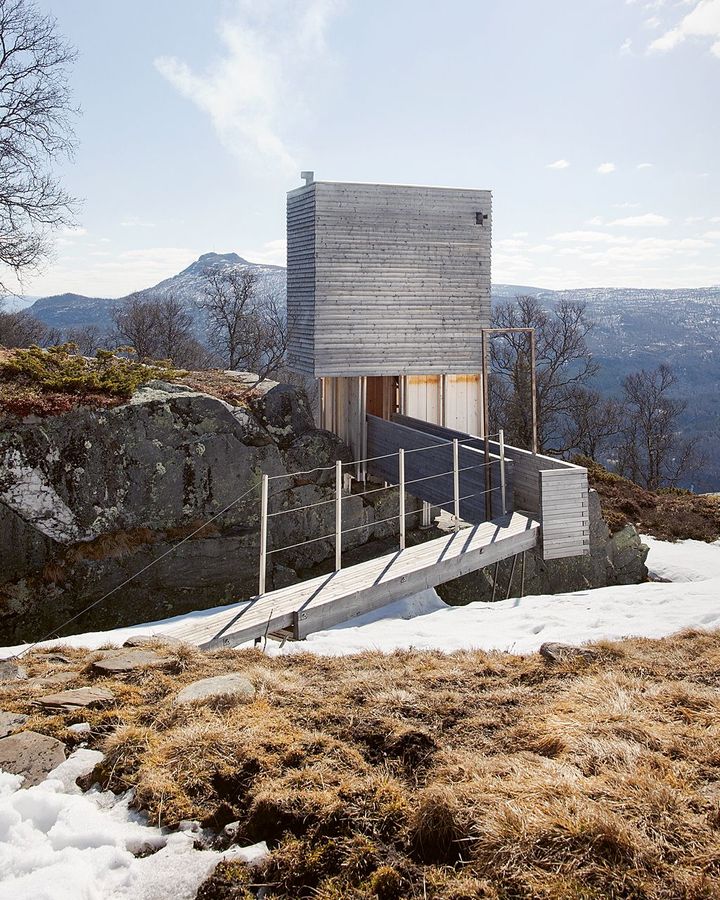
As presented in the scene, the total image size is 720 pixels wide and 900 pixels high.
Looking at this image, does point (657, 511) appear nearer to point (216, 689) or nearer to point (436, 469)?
point (436, 469)

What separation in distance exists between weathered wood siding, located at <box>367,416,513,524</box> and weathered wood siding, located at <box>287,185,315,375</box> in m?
2.45

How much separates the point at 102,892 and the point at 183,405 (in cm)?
1311

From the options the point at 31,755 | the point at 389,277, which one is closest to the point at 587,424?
the point at 389,277

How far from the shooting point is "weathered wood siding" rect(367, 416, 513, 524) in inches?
555

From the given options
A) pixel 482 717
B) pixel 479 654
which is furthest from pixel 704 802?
pixel 479 654

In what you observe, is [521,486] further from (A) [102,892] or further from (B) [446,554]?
(A) [102,892]

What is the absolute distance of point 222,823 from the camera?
4.31 m

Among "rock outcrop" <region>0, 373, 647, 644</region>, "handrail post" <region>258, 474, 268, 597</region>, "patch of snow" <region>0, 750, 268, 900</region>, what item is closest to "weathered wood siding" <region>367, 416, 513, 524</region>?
"rock outcrop" <region>0, 373, 647, 644</region>

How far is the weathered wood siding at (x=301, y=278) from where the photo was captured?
701 inches

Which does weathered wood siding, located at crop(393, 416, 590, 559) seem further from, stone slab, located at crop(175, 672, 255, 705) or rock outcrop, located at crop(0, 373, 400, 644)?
stone slab, located at crop(175, 672, 255, 705)

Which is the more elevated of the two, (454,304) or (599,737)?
(454,304)

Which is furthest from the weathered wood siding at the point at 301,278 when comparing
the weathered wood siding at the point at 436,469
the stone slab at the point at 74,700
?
the stone slab at the point at 74,700

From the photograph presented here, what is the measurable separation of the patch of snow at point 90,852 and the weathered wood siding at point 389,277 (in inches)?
544

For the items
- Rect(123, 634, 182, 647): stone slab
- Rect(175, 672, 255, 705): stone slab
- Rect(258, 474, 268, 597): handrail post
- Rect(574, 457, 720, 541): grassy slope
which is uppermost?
Rect(258, 474, 268, 597): handrail post
